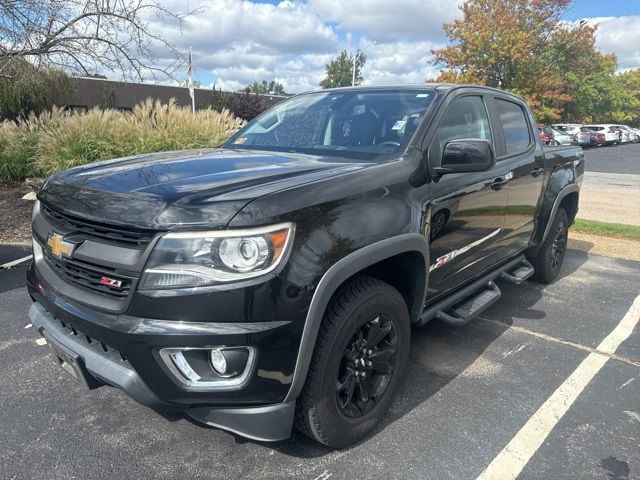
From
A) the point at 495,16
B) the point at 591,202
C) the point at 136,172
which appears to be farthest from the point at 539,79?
the point at 136,172

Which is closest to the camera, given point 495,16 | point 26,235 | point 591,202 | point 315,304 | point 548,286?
point 315,304

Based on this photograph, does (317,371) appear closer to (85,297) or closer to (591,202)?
(85,297)

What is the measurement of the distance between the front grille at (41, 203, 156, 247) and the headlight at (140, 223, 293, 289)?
3.6 inches

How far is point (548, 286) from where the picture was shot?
5387 millimetres

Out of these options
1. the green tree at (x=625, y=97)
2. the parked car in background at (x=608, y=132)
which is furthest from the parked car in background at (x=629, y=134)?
the green tree at (x=625, y=97)

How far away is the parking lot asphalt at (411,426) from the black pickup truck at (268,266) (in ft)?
0.90

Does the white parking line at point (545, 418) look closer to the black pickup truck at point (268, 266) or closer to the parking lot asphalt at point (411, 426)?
the parking lot asphalt at point (411, 426)

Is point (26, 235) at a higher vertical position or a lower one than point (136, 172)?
lower

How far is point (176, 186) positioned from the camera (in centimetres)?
221

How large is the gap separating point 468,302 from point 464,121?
4.24 feet

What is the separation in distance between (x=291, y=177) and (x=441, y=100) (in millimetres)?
1400

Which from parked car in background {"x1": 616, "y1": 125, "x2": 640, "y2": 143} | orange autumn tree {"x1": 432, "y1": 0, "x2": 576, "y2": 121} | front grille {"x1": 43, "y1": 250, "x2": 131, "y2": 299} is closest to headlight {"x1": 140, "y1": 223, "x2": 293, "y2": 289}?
front grille {"x1": 43, "y1": 250, "x2": 131, "y2": 299}

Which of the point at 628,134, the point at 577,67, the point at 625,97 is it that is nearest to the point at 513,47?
the point at 577,67

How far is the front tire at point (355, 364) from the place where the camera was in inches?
89.2
